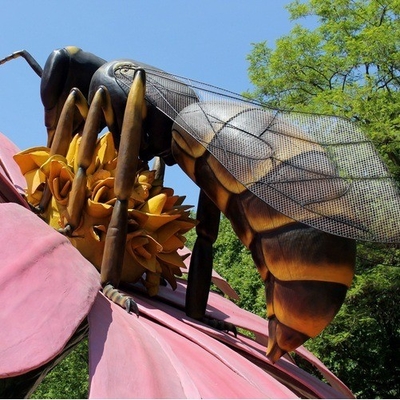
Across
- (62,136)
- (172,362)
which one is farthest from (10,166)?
(172,362)

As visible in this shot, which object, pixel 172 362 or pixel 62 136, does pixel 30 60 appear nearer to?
pixel 62 136

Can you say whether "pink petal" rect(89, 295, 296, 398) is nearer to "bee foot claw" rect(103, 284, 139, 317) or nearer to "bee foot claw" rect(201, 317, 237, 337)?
"bee foot claw" rect(103, 284, 139, 317)

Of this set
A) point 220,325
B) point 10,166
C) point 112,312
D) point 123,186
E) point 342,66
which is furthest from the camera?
point 342,66

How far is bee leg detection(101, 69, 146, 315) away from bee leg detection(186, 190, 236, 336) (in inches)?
31.4

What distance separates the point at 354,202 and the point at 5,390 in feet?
9.01

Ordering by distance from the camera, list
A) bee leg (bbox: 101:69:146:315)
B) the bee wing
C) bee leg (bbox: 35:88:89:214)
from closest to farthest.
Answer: the bee wing, bee leg (bbox: 101:69:146:315), bee leg (bbox: 35:88:89:214)

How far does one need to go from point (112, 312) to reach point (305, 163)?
4.97 feet

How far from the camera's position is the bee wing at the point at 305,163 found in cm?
446

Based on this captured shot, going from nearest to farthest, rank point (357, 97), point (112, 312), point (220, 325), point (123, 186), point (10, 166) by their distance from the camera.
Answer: point (112, 312) → point (123, 186) → point (220, 325) → point (10, 166) → point (357, 97)

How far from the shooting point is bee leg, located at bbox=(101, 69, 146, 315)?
5281 millimetres

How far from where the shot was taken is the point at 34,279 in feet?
13.8

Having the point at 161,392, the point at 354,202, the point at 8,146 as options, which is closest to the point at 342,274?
the point at 354,202

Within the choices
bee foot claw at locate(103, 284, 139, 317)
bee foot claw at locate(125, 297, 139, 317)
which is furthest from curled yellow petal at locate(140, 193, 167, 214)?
bee foot claw at locate(125, 297, 139, 317)

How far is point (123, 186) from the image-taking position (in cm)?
543
